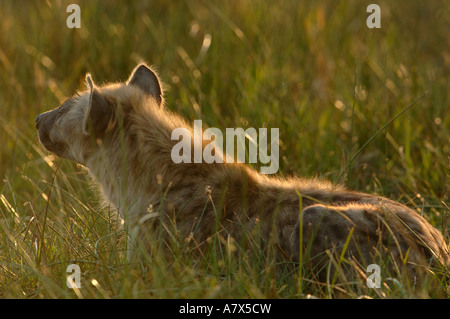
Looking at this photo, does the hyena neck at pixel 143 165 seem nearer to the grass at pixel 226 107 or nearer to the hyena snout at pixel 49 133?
the grass at pixel 226 107

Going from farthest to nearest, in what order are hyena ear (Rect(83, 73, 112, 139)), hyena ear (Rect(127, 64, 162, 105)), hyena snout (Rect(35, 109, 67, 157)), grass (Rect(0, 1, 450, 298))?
hyena ear (Rect(127, 64, 162, 105))
hyena snout (Rect(35, 109, 67, 157))
hyena ear (Rect(83, 73, 112, 139))
grass (Rect(0, 1, 450, 298))

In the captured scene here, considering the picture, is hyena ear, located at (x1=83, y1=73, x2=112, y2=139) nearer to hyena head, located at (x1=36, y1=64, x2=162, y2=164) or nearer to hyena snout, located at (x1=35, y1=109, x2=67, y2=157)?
hyena head, located at (x1=36, y1=64, x2=162, y2=164)

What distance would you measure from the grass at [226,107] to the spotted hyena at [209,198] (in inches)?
5.7

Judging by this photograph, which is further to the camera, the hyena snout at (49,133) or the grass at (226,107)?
the hyena snout at (49,133)

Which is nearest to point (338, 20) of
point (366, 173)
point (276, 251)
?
point (366, 173)

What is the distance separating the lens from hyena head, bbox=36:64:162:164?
3.74m

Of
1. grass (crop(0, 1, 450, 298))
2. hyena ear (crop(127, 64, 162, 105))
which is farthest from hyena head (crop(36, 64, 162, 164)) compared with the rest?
grass (crop(0, 1, 450, 298))

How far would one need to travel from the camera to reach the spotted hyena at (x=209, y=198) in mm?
3250

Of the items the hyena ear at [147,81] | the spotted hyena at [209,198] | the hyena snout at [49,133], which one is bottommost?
the spotted hyena at [209,198]

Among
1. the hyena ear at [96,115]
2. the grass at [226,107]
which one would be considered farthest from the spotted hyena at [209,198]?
the grass at [226,107]

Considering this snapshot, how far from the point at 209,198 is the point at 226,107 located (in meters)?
2.75

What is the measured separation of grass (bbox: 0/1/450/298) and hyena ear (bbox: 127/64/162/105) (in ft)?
2.64
